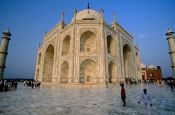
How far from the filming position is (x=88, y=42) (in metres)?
23.7

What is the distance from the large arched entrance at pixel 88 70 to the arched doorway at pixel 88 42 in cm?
275

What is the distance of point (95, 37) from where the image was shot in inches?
888

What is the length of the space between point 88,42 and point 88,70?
5.59 m

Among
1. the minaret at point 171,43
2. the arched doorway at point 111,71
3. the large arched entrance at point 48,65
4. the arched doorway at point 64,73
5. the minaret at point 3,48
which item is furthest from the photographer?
the large arched entrance at point 48,65

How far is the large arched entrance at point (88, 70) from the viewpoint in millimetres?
20922

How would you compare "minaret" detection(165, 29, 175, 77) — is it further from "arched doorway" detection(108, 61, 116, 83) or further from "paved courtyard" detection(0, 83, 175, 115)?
"paved courtyard" detection(0, 83, 175, 115)

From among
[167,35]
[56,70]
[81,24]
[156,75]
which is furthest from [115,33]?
[156,75]

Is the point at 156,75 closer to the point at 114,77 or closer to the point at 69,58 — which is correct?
the point at 114,77

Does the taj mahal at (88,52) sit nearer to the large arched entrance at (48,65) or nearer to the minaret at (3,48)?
the large arched entrance at (48,65)

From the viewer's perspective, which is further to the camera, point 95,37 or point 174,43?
point 95,37

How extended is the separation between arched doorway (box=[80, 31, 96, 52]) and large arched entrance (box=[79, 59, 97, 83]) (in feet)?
9.03

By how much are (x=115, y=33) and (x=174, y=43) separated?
10511mm

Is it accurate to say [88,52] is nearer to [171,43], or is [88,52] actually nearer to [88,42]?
[88,42]

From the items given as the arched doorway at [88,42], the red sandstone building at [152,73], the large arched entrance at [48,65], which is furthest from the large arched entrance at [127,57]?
the large arched entrance at [48,65]
